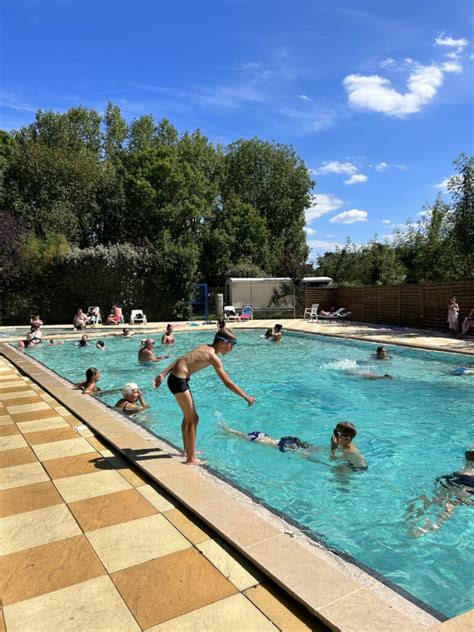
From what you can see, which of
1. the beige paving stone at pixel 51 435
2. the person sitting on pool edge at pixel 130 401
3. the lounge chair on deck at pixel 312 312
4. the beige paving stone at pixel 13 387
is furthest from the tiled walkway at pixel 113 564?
the lounge chair on deck at pixel 312 312

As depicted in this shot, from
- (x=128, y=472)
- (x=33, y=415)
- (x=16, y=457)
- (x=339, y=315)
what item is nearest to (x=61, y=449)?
(x=16, y=457)

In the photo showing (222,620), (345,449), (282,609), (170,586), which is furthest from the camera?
(345,449)

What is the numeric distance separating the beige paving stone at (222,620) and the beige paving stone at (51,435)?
3.62 meters

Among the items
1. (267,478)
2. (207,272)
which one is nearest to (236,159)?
(207,272)

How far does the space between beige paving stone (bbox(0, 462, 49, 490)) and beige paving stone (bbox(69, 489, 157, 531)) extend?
773mm

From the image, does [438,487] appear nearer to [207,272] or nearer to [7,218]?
[7,218]

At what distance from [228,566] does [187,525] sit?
62cm

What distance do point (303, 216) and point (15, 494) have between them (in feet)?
137

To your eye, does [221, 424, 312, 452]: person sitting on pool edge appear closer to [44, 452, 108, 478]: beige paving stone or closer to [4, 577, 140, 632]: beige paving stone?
[44, 452, 108, 478]: beige paving stone

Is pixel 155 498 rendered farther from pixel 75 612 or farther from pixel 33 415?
pixel 33 415

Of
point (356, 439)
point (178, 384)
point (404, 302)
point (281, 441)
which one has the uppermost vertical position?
point (404, 302)

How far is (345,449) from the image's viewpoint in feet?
19.1

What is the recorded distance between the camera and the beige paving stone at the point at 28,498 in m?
3.66

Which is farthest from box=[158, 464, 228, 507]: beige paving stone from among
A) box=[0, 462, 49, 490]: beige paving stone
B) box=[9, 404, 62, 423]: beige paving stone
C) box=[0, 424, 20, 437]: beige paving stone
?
box=[9, 404, 62, 423]: beige paving stone
